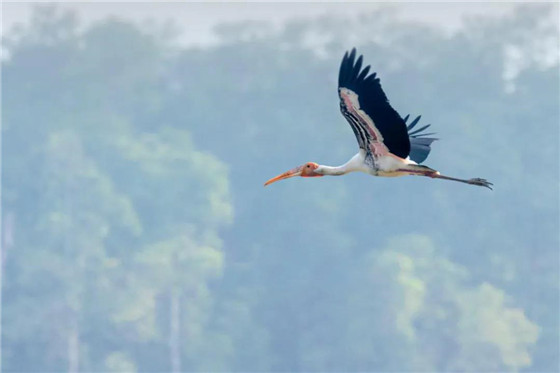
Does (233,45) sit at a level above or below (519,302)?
above

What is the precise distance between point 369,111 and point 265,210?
42764 millimetres

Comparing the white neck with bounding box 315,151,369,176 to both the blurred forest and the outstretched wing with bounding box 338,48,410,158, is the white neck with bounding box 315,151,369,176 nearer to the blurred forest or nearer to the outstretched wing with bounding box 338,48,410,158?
the outstretched wing with bounding box 338,48,410,158

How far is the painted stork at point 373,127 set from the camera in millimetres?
14172

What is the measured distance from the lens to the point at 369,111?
47.1ft

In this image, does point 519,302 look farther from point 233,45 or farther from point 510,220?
point 233,45

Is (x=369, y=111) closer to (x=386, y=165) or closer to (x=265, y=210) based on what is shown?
(x=386, y=165)

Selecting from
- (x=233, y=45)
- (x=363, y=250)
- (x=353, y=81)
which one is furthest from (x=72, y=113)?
(x=353, y=81)

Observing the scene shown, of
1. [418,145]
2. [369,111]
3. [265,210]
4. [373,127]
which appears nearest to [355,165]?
[373,127]

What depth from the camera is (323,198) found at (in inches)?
2237

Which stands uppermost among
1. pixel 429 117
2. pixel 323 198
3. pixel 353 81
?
pixel 429 117

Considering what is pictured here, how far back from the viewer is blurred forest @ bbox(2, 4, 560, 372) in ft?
169

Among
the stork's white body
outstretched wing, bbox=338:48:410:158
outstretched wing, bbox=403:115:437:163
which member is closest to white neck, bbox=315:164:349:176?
the stork's white body

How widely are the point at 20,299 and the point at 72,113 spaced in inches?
609

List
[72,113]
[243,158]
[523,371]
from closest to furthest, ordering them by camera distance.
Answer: [523,371], [243,158], [72,113]
